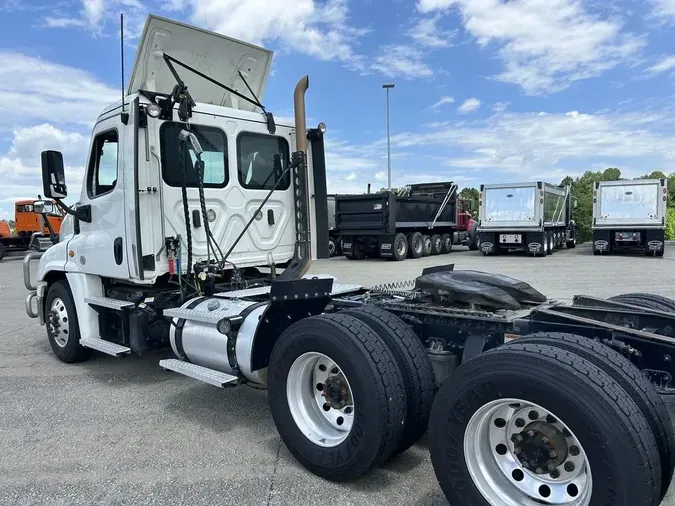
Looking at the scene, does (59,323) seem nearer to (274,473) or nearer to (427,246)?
(274,473)

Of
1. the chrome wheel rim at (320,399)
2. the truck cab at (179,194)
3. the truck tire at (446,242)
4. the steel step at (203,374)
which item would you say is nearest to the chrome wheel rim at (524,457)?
the chrome wheel rim at (320,399)

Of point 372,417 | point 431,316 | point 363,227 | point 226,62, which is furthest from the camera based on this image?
point 363,227

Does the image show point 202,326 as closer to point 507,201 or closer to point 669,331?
point 669,331

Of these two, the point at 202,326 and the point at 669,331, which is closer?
the point at 669,331

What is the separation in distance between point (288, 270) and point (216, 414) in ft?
6.11

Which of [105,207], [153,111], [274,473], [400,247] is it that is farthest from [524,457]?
[400,247]

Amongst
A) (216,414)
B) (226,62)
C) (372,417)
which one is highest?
(226,62)

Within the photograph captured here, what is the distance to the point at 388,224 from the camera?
1908cm

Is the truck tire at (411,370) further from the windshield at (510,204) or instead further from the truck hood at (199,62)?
the windshield at (510,204)

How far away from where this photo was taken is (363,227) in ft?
64.7

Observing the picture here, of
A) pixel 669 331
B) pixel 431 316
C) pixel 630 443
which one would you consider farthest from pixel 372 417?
pixel 669 331

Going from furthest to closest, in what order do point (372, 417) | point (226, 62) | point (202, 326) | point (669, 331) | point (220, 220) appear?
1. point (226, 62)
2. point (220, 220)
3. point (202, 326)
4. point (669, 331)
5. point (372, 417)

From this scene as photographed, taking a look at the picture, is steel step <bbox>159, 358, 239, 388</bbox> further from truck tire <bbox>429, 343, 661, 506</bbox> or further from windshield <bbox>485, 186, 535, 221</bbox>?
windshield <bbox>485, 186, 535, 221</bbox>

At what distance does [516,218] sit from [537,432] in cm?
1943
